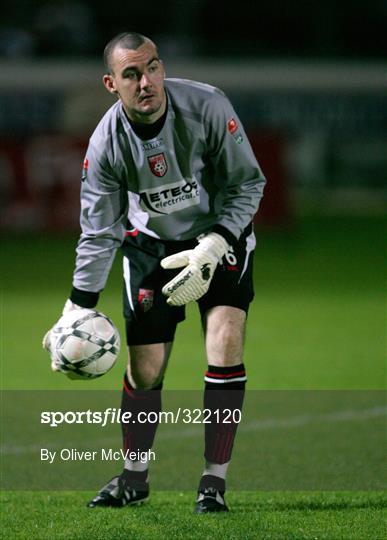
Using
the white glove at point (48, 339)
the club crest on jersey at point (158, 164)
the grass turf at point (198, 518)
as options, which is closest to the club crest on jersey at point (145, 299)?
the white glove at point (48, 339)

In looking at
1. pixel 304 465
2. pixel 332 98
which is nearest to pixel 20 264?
pixel 304 465

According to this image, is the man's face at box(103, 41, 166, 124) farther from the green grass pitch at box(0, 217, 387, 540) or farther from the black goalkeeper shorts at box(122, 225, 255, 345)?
the green grass pitch at box(0, 217, 387, 540)

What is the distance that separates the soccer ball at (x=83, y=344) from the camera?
5352mm

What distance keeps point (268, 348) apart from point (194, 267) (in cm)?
478

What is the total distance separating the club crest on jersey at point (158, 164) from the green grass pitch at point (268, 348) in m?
1.62

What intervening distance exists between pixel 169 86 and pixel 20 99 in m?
18.2

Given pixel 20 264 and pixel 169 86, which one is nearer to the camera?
pixel 169 86

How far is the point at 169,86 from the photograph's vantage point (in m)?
5.50

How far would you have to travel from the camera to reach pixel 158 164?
544cm

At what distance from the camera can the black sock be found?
215 inches

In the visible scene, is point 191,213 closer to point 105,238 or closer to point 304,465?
point 105,238

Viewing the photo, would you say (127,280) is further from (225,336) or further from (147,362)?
(225,336)

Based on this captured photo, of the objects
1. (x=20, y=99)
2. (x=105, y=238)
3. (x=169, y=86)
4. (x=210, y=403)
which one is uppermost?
(x=169, y=86)

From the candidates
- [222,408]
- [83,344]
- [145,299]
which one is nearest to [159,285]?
[145,299]
